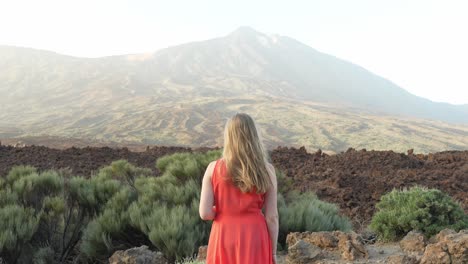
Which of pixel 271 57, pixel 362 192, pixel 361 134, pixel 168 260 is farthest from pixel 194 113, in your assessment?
pixel 271 57

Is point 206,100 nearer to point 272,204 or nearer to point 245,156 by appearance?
point 272,204

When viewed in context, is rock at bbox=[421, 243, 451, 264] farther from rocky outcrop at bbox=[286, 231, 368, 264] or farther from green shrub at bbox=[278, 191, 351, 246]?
green shrub at bbox=[278, 191, 351, 246]

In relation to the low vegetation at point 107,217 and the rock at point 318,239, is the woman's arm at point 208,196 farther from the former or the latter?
the low vegetation at point 107,217

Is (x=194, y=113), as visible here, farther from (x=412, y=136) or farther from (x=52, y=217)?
(x=52, y=217)

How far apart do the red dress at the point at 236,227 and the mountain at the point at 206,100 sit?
3369cm

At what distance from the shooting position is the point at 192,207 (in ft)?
21.2

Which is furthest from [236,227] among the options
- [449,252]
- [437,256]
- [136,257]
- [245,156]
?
[449,252]

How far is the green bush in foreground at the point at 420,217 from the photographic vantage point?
6.24 m

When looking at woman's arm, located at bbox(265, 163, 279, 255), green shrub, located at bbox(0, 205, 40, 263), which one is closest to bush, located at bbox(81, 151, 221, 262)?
green shrub, located at bbox(0, 205, 40, 263)

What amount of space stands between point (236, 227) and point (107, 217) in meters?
3.94

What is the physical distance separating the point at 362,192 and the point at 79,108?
2447 inches

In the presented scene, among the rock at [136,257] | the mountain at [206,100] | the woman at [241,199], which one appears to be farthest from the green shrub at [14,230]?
the mountain at [206,100]

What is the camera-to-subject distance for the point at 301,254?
16.3ft

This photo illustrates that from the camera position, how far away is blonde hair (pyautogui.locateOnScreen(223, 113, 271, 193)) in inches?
111
